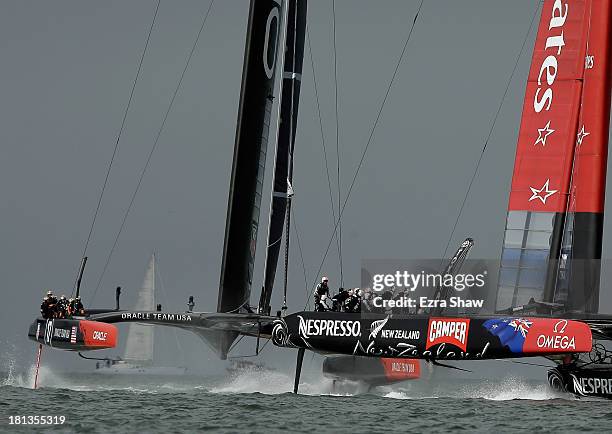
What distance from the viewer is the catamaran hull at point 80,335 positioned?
78.4ft

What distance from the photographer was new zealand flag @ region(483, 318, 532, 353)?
19594 mm

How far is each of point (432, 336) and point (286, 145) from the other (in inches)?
305

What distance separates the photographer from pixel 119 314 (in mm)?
24766

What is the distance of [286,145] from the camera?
2720 cm

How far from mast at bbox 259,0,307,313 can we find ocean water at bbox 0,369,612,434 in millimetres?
2262

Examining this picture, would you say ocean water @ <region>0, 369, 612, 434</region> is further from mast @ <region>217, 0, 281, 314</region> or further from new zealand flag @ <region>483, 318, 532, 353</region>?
mast @ <region>217, 0, 281, 314</region>

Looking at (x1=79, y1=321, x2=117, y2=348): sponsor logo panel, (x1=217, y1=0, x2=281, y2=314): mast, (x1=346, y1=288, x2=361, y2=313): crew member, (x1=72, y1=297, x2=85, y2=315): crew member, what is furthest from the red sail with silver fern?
(x1=72, y1=297, x2=85, y2=315): crew member

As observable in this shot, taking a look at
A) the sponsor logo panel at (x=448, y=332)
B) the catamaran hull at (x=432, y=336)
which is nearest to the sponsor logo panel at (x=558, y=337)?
the catamaran hull at (x=432, y=336)

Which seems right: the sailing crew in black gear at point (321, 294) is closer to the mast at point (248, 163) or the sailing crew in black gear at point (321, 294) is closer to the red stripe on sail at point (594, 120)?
the mast at point (248, 163)

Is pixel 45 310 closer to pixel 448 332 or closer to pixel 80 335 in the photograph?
pixel 80 335

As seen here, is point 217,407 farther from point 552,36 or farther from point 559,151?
point 552,36

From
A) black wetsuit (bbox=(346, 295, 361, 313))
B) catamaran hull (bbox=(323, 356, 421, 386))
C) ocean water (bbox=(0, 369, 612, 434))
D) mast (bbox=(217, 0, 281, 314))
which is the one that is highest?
mast (bbox=(217, 0, 281, 314))

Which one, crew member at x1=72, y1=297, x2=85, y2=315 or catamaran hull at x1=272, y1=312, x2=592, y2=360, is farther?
crew member at x1=72, y1=297, x2=85, y2=315

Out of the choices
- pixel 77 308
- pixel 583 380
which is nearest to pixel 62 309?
pixel 77 308
